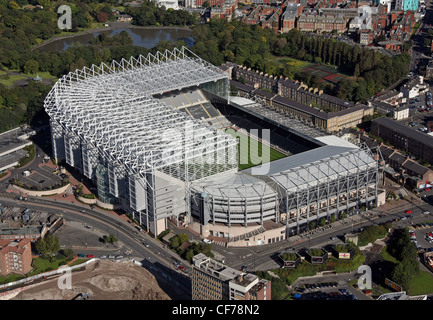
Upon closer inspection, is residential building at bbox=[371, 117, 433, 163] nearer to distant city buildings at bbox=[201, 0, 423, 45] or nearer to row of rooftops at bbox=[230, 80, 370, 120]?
row of rooftops at bbox=[230, 80, 370, 120]

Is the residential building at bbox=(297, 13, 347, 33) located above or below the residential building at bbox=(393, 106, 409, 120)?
above

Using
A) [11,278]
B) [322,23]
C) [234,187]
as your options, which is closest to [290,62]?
[322,23]

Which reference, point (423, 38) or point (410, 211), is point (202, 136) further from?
point (423, 38)

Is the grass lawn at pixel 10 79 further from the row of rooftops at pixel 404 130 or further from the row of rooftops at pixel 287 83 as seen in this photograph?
the row of rooftops at pixel 404 130

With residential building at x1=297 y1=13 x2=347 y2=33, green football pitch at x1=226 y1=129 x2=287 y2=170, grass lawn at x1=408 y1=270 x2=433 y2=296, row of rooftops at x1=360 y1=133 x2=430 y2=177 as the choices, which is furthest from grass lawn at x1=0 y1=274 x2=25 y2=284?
residential building at x1=297 y1=13 x2=347 y2=33

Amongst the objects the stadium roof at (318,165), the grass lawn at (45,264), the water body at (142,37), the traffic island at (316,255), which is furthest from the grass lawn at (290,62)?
the grass lawn at (45,264)

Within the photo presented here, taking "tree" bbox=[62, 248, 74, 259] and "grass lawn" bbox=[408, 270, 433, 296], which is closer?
"grass lawn" bbox=[408, 270, 433, 296]
